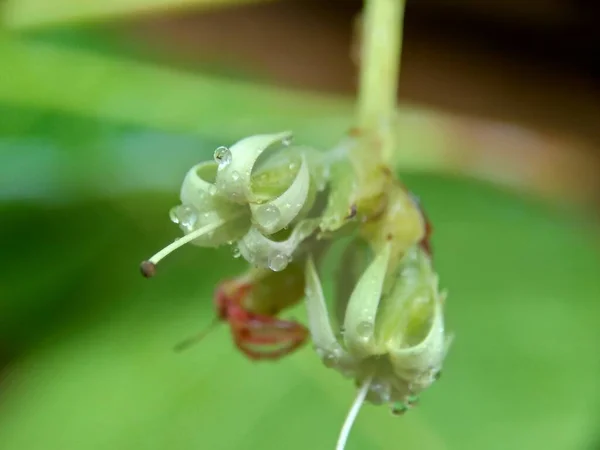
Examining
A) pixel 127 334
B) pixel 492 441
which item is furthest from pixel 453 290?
pixel 127 334

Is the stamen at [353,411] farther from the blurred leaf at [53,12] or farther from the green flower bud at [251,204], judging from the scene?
the blurred leaf at [53,12]

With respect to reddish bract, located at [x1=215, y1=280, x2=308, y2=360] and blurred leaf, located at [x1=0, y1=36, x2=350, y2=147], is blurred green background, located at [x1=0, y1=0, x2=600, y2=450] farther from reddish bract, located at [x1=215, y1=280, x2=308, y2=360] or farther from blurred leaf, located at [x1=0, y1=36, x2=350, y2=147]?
reddish bract, located at [x1=215, y1=280, x2=308, y2=360]

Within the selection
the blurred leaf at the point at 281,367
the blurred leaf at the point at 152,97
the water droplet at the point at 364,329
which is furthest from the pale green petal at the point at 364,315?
the blurred leaf at the point at 152,97

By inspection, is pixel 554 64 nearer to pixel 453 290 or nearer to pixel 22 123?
pixel 453 290

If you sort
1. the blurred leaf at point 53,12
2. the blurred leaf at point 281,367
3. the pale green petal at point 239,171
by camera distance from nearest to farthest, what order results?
the pale green petal at point 239,171, the blurred leaf at point 281,367, the blurred leaf at point 53,12

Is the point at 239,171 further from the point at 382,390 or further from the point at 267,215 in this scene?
the point at 382,390

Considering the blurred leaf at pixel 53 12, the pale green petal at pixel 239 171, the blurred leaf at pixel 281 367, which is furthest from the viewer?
the blurred leaf at pixel 53 12

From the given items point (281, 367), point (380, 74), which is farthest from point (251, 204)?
point (281, 367)
